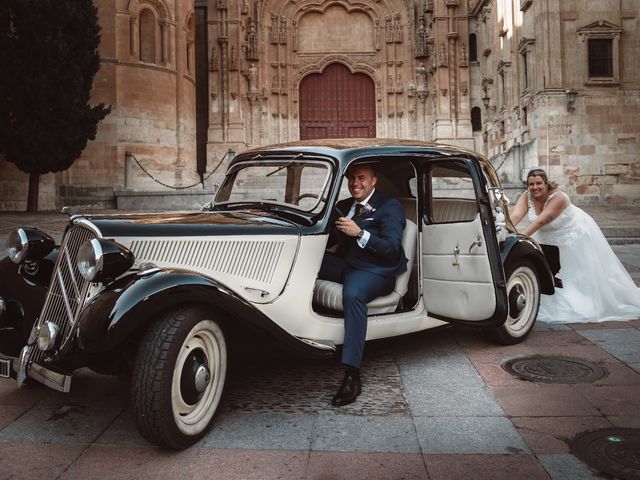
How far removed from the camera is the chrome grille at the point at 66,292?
11.2 feet

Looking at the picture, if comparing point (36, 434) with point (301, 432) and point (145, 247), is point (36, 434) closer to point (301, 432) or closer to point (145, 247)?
point (145, 247)

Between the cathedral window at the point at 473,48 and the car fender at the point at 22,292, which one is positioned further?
the cathedral window at the point at 473,48

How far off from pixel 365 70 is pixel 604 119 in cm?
1327

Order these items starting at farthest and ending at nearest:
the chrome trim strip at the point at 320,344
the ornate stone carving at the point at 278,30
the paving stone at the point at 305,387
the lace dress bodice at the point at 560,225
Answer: the ornate stone carving at the point at 278,30, the lace dress bodice at the point at 560,225, the chrome trim strip at the point at 320,344, the paving stone at the point at 305,387

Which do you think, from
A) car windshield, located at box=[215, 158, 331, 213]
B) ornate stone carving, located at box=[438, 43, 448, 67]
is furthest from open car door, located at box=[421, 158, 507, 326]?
ornate stone carving, located at box=[438, 43, 448, 67]

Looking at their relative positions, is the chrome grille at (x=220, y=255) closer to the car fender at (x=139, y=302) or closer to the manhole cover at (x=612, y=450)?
the car fender at (x=139, y=302)

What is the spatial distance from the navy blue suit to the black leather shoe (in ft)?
0.29

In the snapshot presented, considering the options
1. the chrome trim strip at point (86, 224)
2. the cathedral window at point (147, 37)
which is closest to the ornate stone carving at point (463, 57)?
the cathedral window at point (147, 37)

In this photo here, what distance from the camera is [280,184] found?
4.91 m

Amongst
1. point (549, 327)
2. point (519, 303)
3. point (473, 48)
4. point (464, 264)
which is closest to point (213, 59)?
point (473, 48)

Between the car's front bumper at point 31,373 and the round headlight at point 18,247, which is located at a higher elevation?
the round headlight at point 18,247

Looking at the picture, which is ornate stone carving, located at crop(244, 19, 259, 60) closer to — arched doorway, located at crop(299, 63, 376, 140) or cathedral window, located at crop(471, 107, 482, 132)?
arched doorway, located at crop(299, 63, 376, 140)

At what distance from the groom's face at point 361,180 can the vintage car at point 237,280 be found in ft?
0.37

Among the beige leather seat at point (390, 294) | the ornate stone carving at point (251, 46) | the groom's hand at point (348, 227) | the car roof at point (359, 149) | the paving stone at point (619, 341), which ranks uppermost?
the ornate stone carving at point (251, 46)
